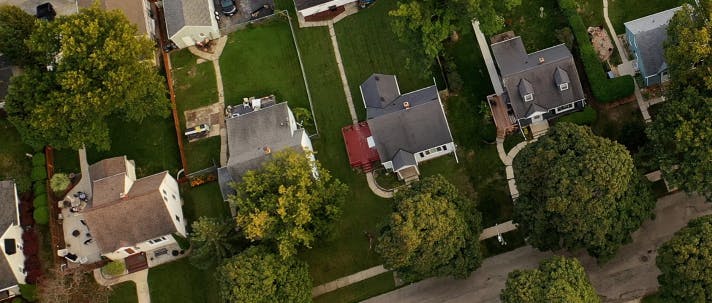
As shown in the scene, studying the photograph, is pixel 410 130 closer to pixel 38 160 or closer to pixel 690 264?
pixel 690 264

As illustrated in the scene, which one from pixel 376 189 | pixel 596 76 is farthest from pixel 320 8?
pixel 596 76

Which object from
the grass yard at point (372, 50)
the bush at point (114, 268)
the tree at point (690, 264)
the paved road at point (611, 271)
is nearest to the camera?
the tree at point (690, 264)

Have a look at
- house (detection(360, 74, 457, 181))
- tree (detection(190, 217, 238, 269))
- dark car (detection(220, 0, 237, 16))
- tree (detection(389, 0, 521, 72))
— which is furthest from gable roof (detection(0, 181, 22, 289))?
tree (detection(389, 0, 521, 72))

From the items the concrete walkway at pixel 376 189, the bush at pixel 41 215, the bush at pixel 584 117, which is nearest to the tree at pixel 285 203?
the concrete walkway at pixel 376 189

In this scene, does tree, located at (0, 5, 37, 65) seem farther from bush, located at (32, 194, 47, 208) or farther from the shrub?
bush, located at (32, 194, 47, 208)

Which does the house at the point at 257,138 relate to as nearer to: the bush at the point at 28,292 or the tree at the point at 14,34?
the bush at the point at 28,292

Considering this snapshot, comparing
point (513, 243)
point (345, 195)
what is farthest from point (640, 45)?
point (345, 195)
